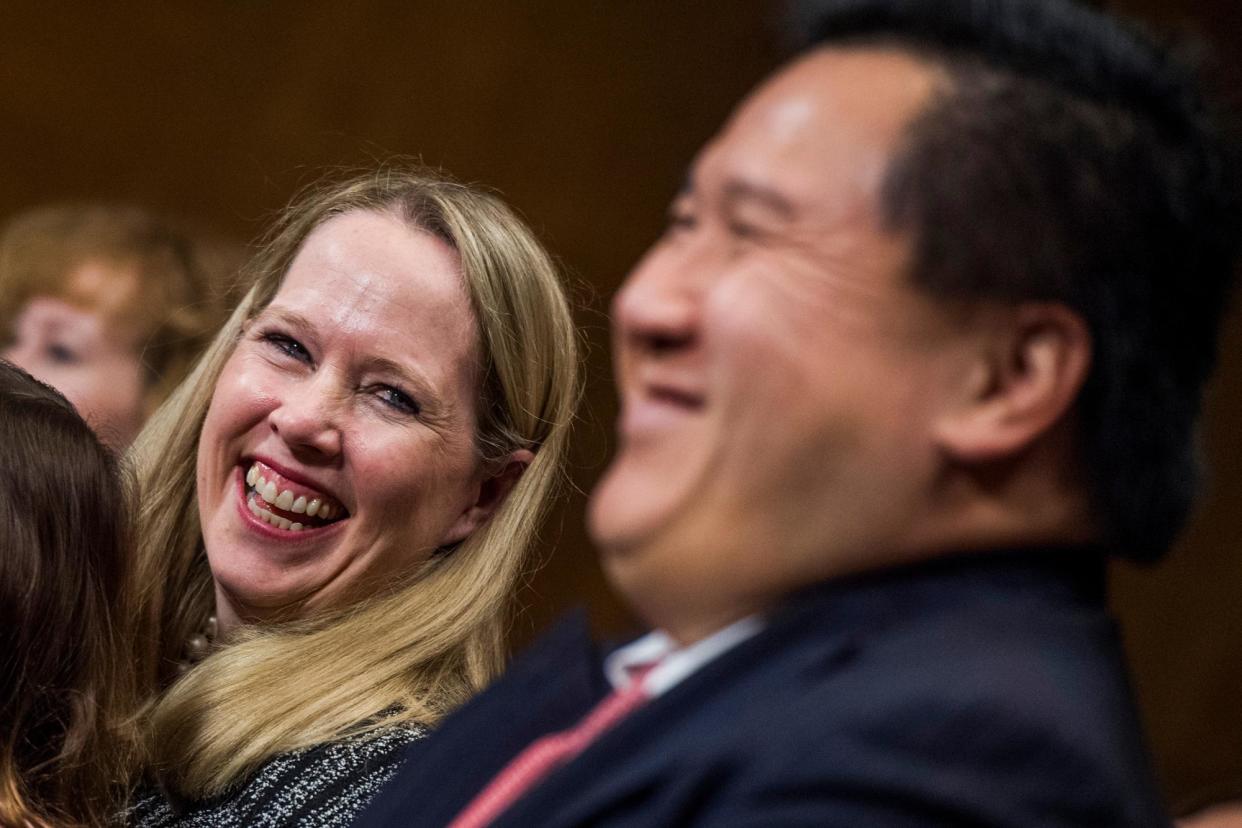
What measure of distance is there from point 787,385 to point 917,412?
0.06 m

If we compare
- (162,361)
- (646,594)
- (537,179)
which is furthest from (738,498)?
(537,179)

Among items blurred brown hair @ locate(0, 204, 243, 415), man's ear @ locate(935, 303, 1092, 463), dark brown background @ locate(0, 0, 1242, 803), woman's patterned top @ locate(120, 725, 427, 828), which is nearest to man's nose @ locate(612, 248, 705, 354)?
A: man's ear @ locate(935, 303, 1092, 463)

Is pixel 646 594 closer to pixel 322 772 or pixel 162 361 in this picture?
pixel 322 772

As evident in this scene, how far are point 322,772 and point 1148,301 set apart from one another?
0.99 metres

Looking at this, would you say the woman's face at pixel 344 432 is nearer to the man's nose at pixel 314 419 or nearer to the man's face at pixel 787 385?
the man's nose at pixel 314 419

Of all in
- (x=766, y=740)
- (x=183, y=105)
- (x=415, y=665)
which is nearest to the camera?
(x=766, y=740)

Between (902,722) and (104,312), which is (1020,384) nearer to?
(902,722)

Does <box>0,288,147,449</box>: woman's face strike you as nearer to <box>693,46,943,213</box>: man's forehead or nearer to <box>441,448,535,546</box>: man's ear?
<box>441,448,535,546</box>: man's ear

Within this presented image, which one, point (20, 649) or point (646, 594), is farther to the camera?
point (20, 649)

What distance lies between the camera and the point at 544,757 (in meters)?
0.84

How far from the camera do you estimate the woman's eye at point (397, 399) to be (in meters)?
1.67

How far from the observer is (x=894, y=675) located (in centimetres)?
71

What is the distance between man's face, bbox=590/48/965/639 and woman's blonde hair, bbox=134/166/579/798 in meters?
0.89

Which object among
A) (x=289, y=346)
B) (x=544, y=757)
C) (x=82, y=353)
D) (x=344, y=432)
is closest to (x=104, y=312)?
(x=82, y=353)
